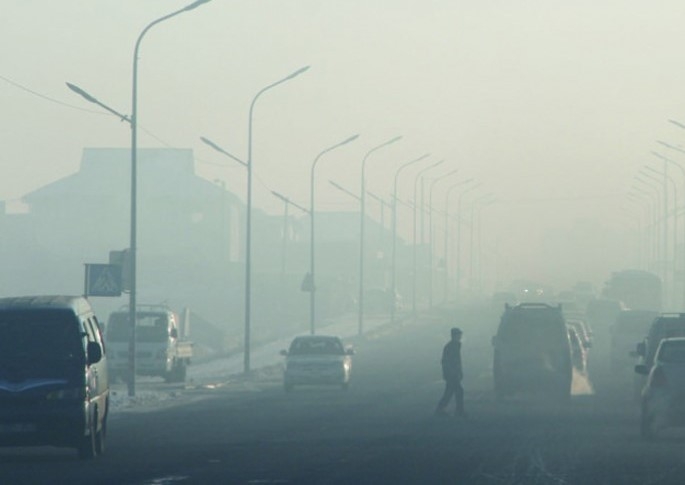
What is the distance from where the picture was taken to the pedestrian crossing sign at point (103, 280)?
40.3 metres

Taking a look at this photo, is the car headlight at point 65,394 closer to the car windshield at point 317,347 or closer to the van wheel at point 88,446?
the van wheel at point 88,446

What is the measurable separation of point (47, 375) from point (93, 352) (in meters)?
0.73

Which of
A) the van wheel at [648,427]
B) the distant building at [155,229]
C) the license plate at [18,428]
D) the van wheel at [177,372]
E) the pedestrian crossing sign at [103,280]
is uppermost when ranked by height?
the distant building at [155,229]

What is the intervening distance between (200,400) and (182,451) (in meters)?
18.1

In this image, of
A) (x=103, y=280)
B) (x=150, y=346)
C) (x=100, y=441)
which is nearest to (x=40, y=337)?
(x=100, y=441)

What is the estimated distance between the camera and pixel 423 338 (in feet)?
304

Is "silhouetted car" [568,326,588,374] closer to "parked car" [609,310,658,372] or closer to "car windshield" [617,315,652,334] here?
"parked car" [609,310,658,372]

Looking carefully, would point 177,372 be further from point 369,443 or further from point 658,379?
point 369,443

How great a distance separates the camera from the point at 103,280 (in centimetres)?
4053

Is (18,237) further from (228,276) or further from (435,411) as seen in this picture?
(435,411)

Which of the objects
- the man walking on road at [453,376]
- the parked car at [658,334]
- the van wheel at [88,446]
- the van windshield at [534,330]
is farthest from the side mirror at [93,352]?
the van windshield at [534,330]

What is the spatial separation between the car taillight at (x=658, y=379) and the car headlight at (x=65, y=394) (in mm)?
9771

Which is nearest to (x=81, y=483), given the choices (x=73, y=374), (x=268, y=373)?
(x=73, y=374)

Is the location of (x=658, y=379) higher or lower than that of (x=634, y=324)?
lower
